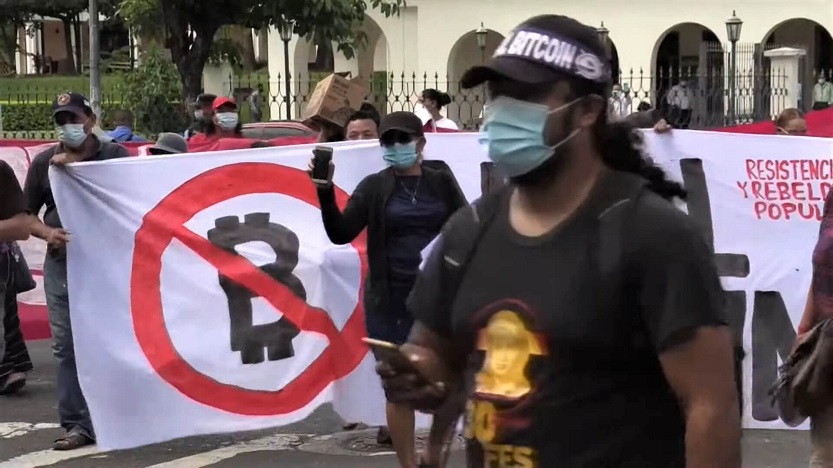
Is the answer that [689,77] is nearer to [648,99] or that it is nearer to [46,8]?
[648,99]

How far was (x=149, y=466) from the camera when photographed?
21.9ft

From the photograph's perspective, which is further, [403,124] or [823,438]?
[403,124]

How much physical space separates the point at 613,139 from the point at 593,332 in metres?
0.44

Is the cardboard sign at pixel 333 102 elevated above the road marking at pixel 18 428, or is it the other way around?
the cardboard sign at pixel 333 102

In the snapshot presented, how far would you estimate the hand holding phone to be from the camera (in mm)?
5707

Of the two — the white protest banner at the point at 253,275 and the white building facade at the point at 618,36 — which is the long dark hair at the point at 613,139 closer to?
the white protest banner at the point at 253,275

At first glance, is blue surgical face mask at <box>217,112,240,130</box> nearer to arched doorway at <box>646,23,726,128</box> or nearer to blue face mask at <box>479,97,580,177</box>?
blue face mask at <box>479,97,580,177</box>

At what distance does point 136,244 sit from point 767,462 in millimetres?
3288

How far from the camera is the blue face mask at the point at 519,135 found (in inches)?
103

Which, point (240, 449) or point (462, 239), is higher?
point (462, 239)

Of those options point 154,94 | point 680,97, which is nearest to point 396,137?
point 154,94

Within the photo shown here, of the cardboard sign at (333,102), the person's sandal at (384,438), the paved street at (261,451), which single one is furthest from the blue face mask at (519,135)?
the cardboard sign at (333,102)

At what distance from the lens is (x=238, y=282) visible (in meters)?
6.95

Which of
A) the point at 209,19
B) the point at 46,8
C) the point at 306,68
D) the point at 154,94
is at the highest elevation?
the point at 46,8
